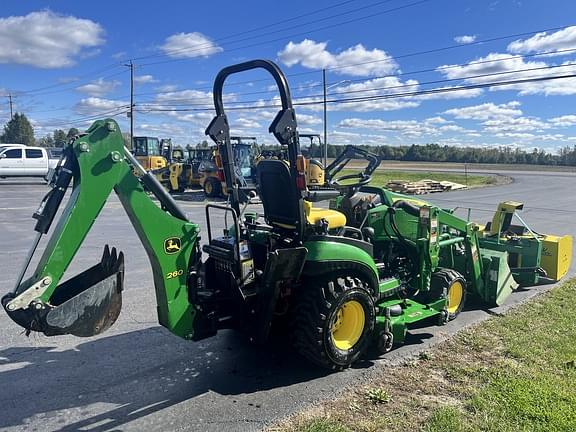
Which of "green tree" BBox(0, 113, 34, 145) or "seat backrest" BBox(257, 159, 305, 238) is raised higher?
"green tree" BBox(0, 113, 34, 145)

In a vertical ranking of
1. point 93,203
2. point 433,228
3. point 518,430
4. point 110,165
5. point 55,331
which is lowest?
point 518,430

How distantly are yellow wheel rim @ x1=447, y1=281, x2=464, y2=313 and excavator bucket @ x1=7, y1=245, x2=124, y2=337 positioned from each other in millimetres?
3774

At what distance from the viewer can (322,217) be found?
4535 mm

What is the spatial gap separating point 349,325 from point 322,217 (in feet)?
3.41

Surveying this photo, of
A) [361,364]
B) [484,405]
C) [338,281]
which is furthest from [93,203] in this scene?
[484,405]

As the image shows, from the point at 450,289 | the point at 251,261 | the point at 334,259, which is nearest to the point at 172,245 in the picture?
the point at 251,261

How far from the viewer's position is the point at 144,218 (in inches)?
140

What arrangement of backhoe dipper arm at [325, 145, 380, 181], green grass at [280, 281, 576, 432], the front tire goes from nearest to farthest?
green grass at [280, 281, 576, 432] → backhoe dipper arm at [325, 145, 380, 181] → the front tire

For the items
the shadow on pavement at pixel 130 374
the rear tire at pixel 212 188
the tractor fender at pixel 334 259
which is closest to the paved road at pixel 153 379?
the shadow on pavement at pixel 130 374

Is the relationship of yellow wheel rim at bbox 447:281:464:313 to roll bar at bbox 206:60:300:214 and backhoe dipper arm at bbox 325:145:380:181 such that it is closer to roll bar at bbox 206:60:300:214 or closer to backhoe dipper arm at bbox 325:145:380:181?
backhoe dipper arm at bbox 325:145:380:181

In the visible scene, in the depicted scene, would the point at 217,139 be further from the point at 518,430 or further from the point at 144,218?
the point at 518,430

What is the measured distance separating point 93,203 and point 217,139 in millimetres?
1323

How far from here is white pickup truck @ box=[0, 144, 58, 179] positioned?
24.9 meters

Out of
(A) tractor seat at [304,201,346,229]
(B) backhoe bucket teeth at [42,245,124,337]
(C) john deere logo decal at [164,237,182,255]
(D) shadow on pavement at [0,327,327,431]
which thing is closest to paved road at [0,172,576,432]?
(D) shadow on pavement at [0,327,327,431]
